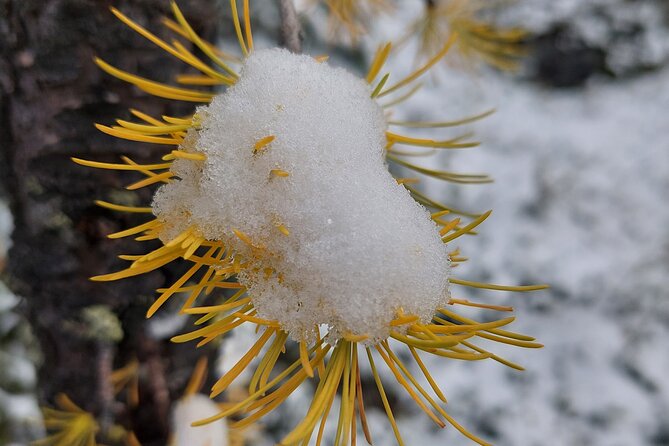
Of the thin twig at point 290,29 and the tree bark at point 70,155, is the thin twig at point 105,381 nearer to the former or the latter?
the tree bark at point 70,155

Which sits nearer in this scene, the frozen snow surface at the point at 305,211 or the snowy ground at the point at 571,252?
the frozen snow surface at the point at 305,211

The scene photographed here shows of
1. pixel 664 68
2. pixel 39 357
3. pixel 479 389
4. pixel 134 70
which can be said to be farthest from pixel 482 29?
pixel 664 68

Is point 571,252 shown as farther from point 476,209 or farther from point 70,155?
point 70,155

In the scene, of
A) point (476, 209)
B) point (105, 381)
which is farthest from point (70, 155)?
point (476, 209)

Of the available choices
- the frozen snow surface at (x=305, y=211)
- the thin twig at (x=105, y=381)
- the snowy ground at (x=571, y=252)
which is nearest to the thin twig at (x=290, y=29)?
the frozen snow surface at (x=305, y=211)

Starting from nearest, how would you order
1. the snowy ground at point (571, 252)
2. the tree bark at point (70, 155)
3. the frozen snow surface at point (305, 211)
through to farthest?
the frozen snow surface at point (305, 211), the tree bark at point (70, 155), the snowy ground at point (571, 252)

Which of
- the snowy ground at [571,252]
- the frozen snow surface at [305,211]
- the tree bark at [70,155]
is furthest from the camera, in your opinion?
the snowy ground at [571,252]
